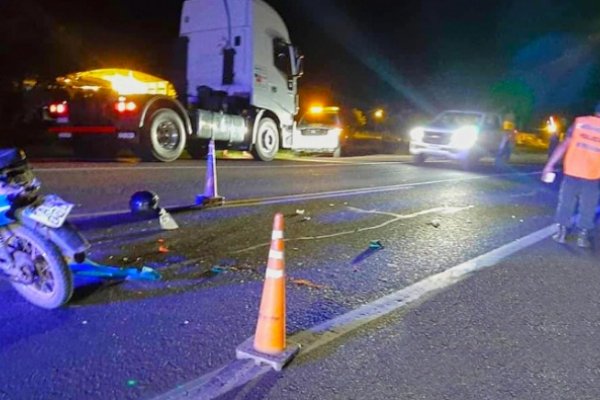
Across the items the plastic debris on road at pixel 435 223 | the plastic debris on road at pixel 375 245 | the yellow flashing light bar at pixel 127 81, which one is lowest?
the plastic debris on road at pixel 375 245

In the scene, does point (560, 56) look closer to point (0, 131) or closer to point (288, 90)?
point (288, 90)

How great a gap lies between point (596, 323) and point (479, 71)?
126ft

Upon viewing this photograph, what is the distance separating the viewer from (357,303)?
4375mm

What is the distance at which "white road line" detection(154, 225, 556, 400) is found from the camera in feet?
9.70

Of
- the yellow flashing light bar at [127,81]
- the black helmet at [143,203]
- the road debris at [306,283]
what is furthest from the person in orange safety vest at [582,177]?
the yellow flashing light bar at [127,81]

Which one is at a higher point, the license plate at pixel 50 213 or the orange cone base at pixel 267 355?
the license plate at pixel 50 213

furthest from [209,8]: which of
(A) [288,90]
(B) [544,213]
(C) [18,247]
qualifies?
(C) [18,247]

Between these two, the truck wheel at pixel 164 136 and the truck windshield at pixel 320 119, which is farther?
the truck windshield at pixel 320 119

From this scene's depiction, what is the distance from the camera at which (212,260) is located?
17.4 ft

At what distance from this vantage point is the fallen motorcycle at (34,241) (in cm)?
392

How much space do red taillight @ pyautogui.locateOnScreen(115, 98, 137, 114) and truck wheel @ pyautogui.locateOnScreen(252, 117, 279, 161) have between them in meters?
3.92

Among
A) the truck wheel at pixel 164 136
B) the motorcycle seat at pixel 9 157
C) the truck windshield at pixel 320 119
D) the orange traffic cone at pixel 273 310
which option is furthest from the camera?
the truck windshield at pixel 320 119

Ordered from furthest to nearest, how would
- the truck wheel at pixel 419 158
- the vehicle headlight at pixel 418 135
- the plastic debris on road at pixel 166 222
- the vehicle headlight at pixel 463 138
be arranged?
the truck wheel at pixel 419 158, the vehicle headlight at pixel 418 135, the vehicle headlight at pixel 463 138, the plastic debris on road at pixel 166 222

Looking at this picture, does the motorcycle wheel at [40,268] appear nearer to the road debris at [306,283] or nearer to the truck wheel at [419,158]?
the road debris at [306,283]
